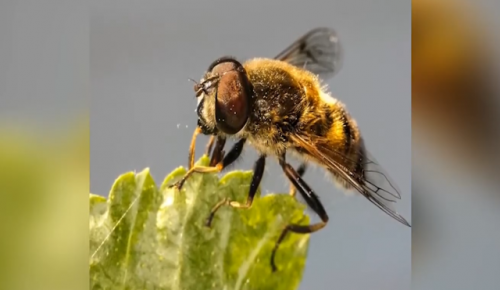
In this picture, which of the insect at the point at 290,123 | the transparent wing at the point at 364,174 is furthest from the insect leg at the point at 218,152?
the transparent wing at the point at 364,174

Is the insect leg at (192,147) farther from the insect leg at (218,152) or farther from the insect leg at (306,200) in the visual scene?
the insect leg at (306,200)

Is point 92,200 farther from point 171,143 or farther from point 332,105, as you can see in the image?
point 332,105
